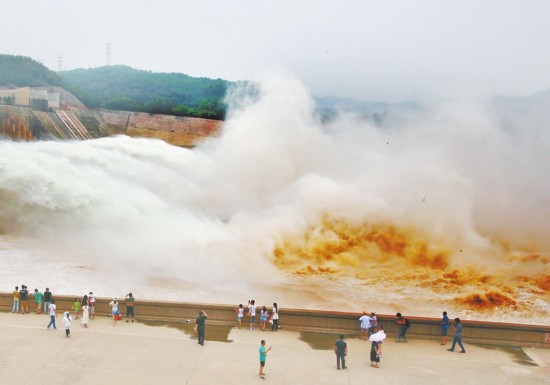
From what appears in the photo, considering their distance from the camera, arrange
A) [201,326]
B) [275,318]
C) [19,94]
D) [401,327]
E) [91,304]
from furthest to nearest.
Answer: [19,94]
[91,304]
[275,318]
[401,327]
[201,326]

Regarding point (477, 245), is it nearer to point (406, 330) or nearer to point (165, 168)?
point (406, 330)

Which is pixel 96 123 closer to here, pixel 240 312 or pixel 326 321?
pixel 240 312

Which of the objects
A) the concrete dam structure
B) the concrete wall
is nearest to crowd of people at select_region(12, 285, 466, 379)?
the concrete dam structure

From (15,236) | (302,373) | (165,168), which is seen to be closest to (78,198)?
(15,236)

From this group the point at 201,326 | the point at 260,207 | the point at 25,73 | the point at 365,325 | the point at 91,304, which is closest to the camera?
the point at 201,326

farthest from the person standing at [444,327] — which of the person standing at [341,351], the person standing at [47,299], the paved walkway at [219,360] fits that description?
the person standing at [47,299]

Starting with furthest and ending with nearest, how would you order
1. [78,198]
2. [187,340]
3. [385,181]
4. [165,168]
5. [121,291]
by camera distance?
1. [165,168]
2. [385,181]
3. [78,198]
4. [121,291]
5. [187,340]

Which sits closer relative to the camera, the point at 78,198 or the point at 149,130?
the point at 78,198

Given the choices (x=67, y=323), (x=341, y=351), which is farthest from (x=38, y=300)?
(x=341, y=351)
